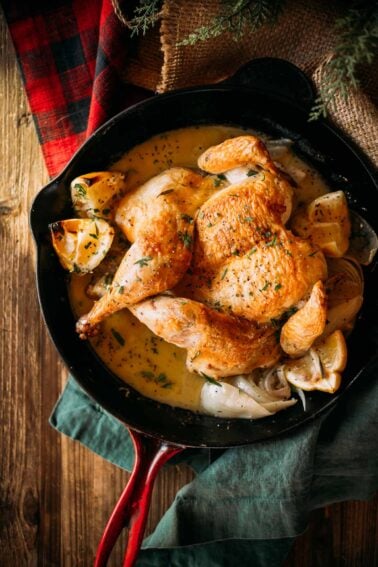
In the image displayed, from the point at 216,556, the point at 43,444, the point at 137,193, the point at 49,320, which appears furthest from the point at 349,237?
the point at 43,444

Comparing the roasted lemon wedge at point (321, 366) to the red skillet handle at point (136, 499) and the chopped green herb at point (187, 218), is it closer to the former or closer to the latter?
the red skillet handle at point (136, 499)

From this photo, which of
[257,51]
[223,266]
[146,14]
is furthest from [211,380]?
[146,14]

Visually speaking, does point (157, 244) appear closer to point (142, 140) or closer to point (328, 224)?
point (142, 140)

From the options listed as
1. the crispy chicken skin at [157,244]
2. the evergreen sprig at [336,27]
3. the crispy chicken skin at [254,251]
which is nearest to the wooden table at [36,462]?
the crispy chicken skin at [157,244]

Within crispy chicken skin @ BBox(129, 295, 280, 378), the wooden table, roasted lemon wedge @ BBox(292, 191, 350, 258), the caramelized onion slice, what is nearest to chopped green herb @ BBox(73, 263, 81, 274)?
crispy chicken skin @ BBox(129, 295, 280, 378)

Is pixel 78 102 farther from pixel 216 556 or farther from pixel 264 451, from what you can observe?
pixel 216 556
